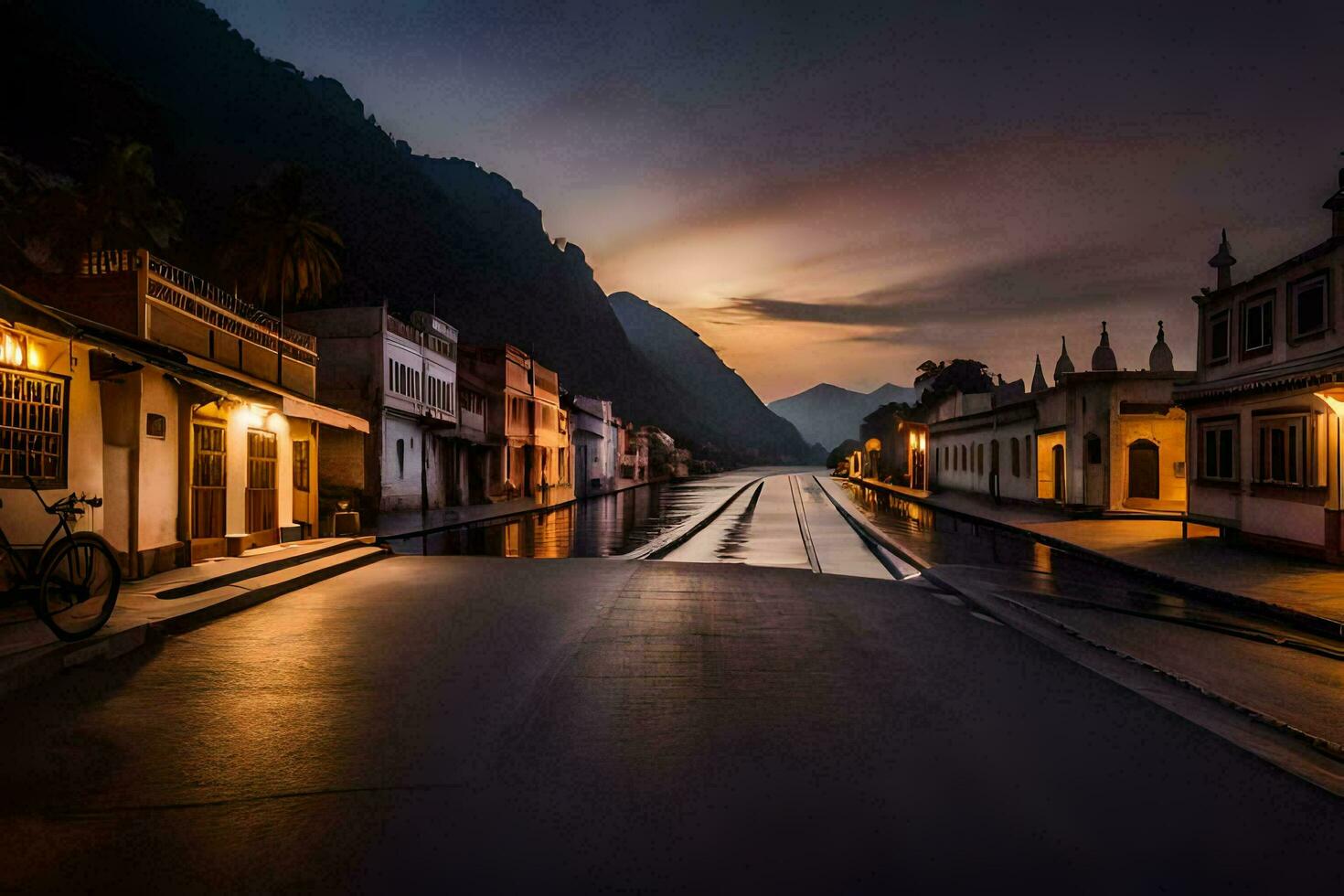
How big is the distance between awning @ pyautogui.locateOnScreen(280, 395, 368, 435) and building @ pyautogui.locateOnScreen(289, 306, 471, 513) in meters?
13.9

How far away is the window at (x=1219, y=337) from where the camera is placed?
22.5 meters

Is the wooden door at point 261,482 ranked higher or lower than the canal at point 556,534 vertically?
higher

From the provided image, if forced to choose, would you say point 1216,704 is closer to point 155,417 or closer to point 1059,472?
point 155,417

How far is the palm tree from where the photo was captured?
163 feet

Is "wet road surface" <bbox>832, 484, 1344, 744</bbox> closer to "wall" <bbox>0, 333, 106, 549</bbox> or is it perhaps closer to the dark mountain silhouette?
"wall" <bbox>0, 333, 106, 549</bbox>

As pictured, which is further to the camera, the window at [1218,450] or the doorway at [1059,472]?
the doorway at [1059,472]

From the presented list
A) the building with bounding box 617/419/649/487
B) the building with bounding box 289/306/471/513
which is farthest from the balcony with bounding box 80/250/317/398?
the building with bounding box 617/419/649/487

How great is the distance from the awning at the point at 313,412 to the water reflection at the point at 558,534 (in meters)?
3.38

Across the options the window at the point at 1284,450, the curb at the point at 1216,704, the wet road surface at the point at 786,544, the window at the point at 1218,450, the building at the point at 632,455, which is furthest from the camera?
the building at the point at 632,455

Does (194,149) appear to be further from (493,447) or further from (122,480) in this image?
(122,480)

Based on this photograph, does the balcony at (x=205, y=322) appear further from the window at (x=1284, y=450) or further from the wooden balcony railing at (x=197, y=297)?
the window at (x=1284, y=450)

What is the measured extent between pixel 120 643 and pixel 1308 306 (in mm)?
22827

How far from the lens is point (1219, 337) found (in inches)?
906

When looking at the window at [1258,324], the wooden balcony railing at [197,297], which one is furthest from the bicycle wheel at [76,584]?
the window at [1258,324]
